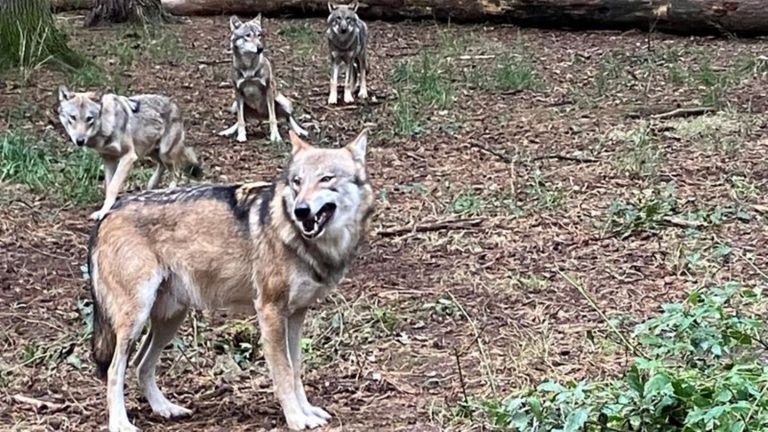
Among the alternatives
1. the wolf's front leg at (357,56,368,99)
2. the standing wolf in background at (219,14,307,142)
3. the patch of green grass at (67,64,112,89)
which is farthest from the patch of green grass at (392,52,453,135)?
the patch of green grass at (67,64,112,89)

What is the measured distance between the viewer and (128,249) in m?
4.91

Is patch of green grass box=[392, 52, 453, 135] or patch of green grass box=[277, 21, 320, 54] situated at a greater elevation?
patch of green grass box=[392, 52, 453, 135]

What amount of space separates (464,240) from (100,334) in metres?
3.14

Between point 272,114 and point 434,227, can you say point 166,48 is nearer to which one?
point 272,114

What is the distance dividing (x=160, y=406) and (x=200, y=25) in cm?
1322

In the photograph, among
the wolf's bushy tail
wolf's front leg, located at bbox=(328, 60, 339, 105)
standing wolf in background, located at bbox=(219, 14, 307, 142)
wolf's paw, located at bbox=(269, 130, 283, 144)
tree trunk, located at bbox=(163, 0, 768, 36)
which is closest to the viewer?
the wolf's bushy tail

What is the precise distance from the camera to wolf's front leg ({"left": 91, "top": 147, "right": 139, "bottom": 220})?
840cm

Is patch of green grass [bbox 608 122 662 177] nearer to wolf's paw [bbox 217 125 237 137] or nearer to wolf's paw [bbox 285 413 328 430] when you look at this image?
wolf's paw [bbox 217 125 237 137]

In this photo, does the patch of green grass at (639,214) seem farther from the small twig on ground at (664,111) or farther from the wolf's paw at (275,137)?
the wolf's paw at (275,137)

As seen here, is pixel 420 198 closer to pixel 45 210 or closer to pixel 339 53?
pixel 45 210

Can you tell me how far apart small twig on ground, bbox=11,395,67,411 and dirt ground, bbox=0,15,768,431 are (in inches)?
1.1

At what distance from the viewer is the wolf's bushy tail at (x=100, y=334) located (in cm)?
496

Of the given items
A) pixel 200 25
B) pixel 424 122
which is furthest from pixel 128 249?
pixel 200 25

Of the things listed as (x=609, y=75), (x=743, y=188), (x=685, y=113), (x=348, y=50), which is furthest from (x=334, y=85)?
(x=743, y=188)
